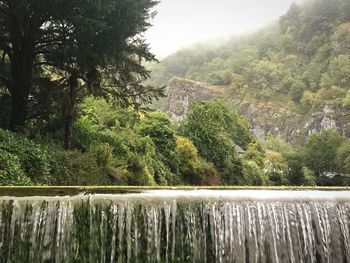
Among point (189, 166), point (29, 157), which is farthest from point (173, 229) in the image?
point (189, 166)

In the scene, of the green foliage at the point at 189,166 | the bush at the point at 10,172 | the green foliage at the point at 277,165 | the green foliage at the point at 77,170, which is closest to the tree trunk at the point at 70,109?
the green foliage at the point at 77,170

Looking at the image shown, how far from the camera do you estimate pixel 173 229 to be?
9664mm

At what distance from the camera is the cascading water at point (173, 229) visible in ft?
29.0

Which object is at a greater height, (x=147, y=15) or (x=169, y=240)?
(x=147, y=15)

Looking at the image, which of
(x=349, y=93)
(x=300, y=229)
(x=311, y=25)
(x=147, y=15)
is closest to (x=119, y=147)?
(x=147, y=15)

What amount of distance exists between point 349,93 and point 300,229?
138 meters

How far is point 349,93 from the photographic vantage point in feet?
463

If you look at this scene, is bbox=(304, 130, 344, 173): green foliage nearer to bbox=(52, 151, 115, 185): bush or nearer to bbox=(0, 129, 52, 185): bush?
bbox=(52, 151, 115, 185): bush

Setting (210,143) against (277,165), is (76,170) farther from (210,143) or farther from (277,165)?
(277,165)

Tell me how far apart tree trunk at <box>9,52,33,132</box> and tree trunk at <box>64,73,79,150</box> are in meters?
1.59

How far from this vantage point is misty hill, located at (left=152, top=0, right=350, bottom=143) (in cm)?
15112

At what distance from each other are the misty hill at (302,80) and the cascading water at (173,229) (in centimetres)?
13273

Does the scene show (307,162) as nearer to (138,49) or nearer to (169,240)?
(138,49)

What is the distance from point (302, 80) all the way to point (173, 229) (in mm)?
173491
